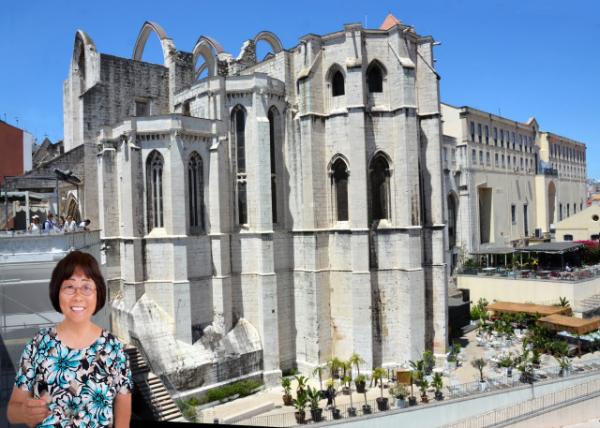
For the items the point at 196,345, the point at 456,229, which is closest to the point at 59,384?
the point at 196,345

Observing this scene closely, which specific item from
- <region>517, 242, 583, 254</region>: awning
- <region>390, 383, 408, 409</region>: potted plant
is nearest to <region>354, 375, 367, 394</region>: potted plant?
<region>390, 383, 408, 409</region>: potted plant

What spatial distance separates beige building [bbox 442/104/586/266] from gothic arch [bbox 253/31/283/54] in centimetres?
1628

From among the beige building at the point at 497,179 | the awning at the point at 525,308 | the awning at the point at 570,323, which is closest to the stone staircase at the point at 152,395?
the awning at the point at 570,323

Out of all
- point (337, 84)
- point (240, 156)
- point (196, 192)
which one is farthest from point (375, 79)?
point (196, 192)

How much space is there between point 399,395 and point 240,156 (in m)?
11.5

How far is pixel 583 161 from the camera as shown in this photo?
217 ft

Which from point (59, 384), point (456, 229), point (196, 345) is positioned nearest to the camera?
point (59, 384)

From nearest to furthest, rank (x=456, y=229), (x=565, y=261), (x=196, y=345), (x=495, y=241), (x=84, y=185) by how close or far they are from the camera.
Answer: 1. (x=196, y=345)
2. (x=84, y=185)
3. (x=565, y=261)
4. (x=456, y=229)
5. (x=495, y=241)

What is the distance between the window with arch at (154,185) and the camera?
19.0 meters

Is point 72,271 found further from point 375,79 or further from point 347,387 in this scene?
point 375,79

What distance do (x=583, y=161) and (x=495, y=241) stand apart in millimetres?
33702

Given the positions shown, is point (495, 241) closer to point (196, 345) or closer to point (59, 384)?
point (196, 345)

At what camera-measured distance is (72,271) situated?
9.18ft

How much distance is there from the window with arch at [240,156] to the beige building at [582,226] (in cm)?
3868
